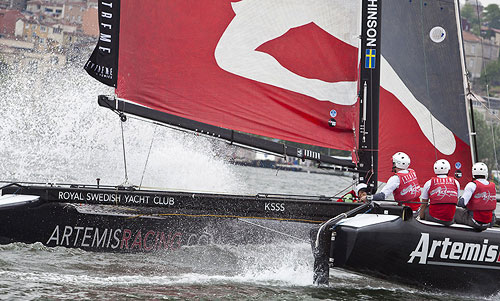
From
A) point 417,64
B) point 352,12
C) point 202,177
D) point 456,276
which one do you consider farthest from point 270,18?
point 202,177

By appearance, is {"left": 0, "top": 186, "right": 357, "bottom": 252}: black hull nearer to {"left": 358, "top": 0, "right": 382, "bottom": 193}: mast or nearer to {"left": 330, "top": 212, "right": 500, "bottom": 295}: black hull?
{"left": 330, "top": 212, "right": 500, "bottom": 295}: black hull

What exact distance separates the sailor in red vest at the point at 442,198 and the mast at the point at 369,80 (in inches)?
46.6

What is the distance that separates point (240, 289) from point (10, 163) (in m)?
15.9

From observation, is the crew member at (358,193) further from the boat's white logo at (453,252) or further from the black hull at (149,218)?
the boat's white logo at (453,252)

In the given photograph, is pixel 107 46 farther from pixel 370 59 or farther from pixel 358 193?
pixel 358 193

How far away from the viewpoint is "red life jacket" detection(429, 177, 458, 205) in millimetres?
8406

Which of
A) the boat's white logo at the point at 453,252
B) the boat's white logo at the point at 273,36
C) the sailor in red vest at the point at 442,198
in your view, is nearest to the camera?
the boat's white logo at the point at 453,252

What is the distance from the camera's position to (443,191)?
843 centimetres

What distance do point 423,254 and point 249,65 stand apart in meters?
3.18

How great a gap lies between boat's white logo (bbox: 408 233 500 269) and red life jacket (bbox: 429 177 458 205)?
1.53ft

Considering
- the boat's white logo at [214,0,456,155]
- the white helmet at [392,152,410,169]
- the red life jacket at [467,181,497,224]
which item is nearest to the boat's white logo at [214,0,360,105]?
the boat's white logo at [214,0,456,155]

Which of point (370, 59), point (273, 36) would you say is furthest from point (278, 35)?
point (370, 59)

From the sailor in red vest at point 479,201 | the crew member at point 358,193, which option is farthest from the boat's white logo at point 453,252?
the crew member at point 358,193

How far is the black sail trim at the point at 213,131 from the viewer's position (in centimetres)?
909
